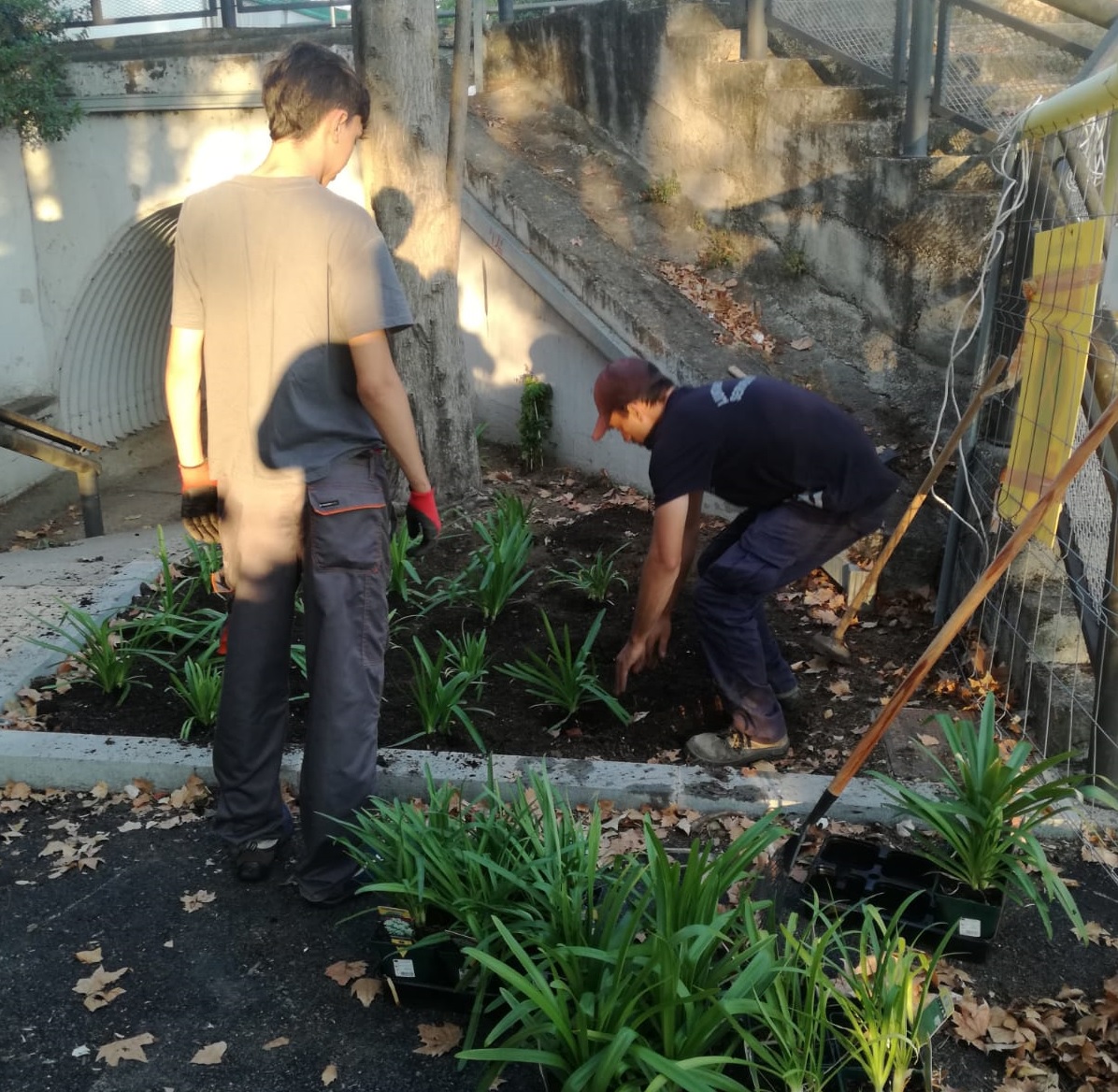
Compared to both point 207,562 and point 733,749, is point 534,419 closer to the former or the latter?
point 207,562

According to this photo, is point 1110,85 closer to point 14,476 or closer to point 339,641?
point 339,641

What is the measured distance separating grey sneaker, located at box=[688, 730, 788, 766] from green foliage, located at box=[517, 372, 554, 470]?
434cm

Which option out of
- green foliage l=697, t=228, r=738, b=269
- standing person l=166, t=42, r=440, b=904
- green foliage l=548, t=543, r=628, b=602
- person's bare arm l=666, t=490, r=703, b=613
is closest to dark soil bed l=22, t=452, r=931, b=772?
green foliage l=548, t=543, r=628, b=602

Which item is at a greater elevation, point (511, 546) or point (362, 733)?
point (362, 733)

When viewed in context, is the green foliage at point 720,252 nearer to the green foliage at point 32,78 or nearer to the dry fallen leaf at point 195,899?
the dry fallen leaf at point 195,899

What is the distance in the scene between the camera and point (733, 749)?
3.97 metres

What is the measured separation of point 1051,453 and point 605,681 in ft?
6.15

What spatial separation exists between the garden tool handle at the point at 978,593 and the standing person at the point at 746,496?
33.2 inches

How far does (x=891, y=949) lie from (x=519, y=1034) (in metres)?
0.86

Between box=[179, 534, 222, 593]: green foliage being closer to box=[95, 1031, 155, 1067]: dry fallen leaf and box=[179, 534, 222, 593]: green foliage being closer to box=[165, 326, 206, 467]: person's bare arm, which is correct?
box=[165, 326, 206, 467]: person's bare arm

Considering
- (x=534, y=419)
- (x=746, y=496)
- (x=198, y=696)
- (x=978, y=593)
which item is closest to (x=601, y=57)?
(x=534, y=419)

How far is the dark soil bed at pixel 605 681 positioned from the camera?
4.16m

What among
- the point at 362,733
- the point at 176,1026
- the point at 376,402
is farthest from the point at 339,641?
the point at 176,1026

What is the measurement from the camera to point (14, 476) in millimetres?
10555
